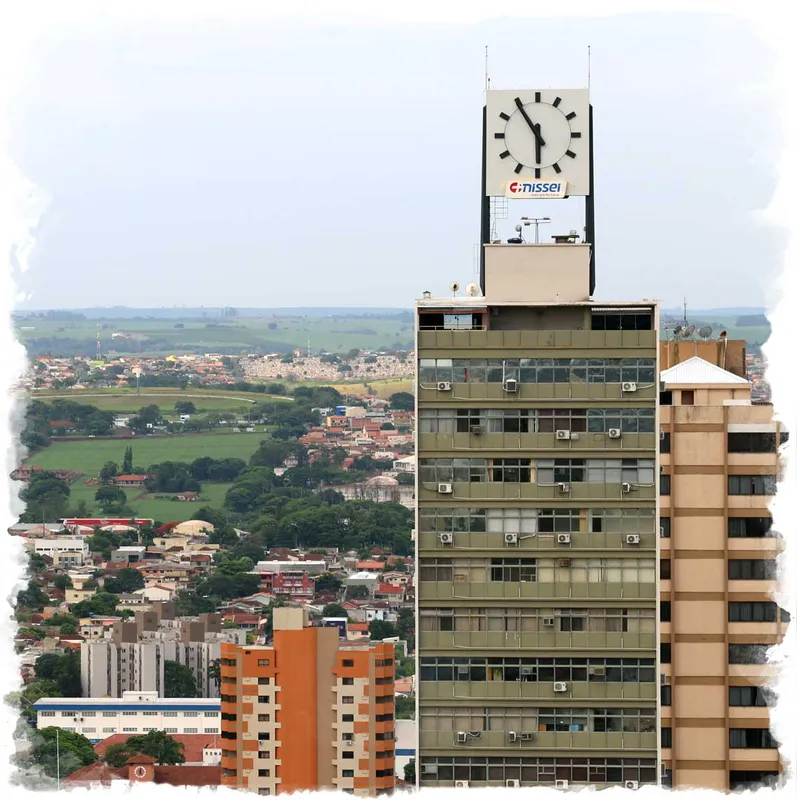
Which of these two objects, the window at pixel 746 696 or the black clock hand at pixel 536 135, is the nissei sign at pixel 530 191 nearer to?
the black clock hand at pixel 536 135

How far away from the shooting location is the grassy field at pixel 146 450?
414 feet

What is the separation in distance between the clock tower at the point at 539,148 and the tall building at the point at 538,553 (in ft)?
2.63

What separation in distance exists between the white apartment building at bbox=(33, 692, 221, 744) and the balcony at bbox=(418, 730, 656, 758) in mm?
39881

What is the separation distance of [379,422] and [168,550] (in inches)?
1906

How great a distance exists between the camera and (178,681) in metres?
62.6

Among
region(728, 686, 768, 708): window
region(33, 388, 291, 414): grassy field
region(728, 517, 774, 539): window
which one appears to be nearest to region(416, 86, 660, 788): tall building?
region(728, 686, 768, 708): window

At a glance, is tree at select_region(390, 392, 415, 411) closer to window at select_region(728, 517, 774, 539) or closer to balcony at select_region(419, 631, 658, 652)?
window at select_region(728, 517, 774, 539)

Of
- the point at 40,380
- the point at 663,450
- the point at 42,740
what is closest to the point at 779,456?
the point at 663,450

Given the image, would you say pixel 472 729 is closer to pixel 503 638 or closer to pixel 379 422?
pixel 503 638

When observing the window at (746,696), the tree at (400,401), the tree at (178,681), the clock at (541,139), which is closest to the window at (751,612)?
the window at (746,696)

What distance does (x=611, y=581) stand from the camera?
43.9 ft

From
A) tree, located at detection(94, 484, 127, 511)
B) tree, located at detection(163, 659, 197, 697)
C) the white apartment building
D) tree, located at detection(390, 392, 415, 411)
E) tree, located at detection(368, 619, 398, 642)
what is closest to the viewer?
the white apartment building

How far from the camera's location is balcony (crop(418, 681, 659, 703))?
1332 cm

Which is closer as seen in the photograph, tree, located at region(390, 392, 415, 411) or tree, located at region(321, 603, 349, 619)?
tree, located at region(321, 603, 349, 619)
